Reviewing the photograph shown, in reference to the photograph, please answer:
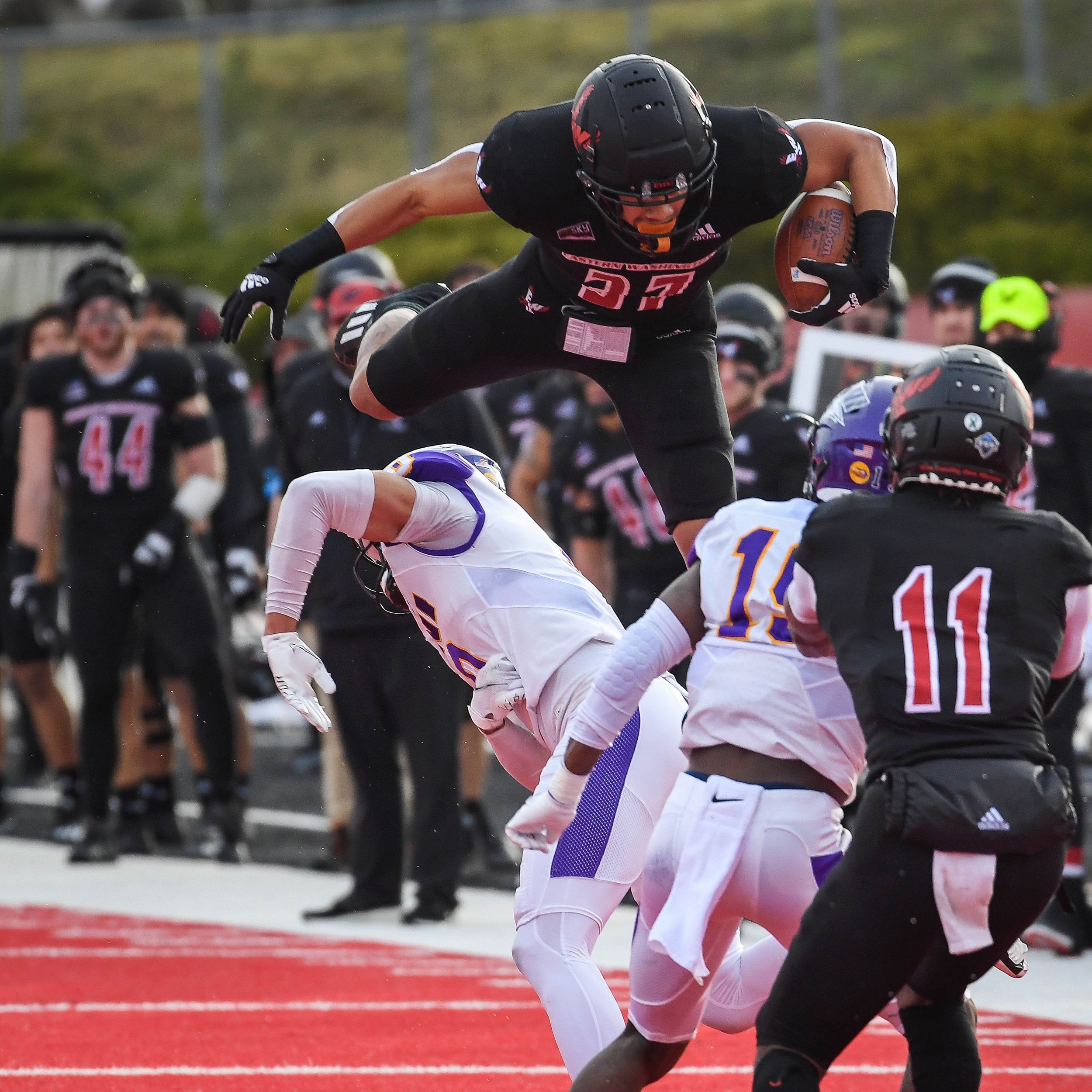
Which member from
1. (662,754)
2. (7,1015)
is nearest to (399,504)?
(662,754)

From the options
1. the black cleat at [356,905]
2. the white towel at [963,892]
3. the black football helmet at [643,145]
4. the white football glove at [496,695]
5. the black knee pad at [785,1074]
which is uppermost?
the black football helmet at [643,145]

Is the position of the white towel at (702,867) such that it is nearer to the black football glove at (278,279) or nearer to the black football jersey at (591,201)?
the black football jersey at (591,201)

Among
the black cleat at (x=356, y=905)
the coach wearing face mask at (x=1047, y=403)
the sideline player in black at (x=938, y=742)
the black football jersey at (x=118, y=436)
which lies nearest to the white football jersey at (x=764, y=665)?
the sideline player in black at (x=938, y=742)

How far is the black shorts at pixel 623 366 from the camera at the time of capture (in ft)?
14.7

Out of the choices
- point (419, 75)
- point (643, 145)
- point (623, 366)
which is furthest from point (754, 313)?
point (419, 75)

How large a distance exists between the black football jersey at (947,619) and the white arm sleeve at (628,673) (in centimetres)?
37

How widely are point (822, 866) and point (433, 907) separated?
11.9ft

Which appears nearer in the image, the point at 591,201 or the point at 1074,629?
the point at 1074,629

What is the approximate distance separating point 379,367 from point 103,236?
932cm

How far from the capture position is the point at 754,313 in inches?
284

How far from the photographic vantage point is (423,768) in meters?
7.05

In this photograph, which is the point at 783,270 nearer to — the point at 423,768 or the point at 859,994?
the point at 859,994

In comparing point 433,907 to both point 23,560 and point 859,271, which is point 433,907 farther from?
point 859,271

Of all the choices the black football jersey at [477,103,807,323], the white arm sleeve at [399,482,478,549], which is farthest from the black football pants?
the black football jersey at [477,103,807,323]
